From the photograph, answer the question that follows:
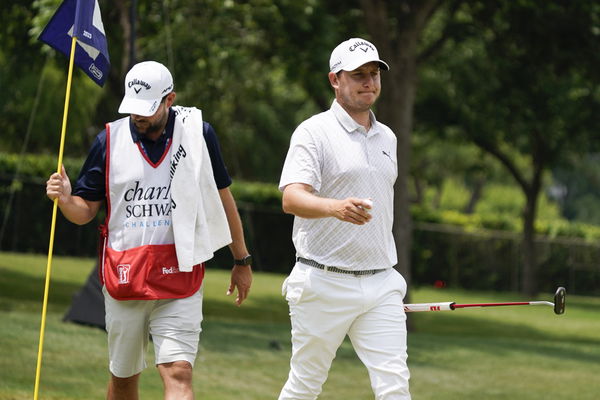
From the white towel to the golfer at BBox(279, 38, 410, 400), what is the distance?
0.37m

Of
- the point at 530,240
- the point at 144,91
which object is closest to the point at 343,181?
the point at 144,91

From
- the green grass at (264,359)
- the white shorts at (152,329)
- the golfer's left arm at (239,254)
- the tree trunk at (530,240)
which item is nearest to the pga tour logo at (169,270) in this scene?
the white shorts at (152,329)

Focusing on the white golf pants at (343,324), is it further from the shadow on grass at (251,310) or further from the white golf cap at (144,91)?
the shadow on grass at (251,310)

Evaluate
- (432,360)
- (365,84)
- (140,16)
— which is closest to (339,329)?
(365,84)

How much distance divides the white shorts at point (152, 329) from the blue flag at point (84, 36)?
1438mm

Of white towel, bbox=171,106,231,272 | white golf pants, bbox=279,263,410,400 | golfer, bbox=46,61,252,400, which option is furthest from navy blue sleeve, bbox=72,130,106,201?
white golf pants, bbox=279,263,410,400

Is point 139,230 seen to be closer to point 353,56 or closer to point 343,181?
point 343,181

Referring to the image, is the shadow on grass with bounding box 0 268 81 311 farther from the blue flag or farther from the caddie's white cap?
the caddie's white cap

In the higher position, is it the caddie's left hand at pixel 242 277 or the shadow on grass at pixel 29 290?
the caddie's left hand at pixel 242 277

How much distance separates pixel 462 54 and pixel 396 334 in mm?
18434

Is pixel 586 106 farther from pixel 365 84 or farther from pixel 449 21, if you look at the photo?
pixel 365 84

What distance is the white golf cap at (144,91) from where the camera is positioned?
5.18 metres

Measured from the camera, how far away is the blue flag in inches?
241

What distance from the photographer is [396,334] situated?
5520 mm
